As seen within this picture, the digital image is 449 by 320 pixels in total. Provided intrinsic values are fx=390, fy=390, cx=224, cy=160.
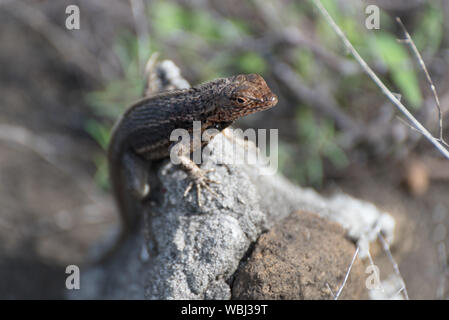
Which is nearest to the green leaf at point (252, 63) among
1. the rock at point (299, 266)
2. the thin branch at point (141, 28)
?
the thin branch at point (141, 28)

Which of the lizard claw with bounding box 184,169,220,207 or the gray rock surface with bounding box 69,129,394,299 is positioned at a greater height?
the lizard claw with bounding box 184,169,220,207

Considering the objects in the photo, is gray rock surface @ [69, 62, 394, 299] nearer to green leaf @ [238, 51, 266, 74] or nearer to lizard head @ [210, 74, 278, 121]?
lizard head @ [210, 74, 278, 121]

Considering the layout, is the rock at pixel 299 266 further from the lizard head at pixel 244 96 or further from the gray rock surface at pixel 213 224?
the lizard head at pixel 244 96

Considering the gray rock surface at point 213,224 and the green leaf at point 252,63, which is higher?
the green leaf at point 252,63

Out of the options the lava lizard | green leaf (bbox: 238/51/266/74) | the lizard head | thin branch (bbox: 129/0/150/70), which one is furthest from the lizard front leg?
thin branch (bbox: 129/0/150/70)

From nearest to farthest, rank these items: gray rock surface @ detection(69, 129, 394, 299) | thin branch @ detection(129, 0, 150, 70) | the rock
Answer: the rock → gray rock surface @ detection(69, 129, 394, 299) → thin branch @ detection(129, 0, 150, 70)

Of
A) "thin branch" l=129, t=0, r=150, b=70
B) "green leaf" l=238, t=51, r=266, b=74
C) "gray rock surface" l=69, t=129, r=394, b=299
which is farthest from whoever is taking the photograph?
"thin branch" l=129, t=0, r=150, b=70

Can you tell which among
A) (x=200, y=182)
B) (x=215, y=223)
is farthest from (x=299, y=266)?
(x=200, y=182)
